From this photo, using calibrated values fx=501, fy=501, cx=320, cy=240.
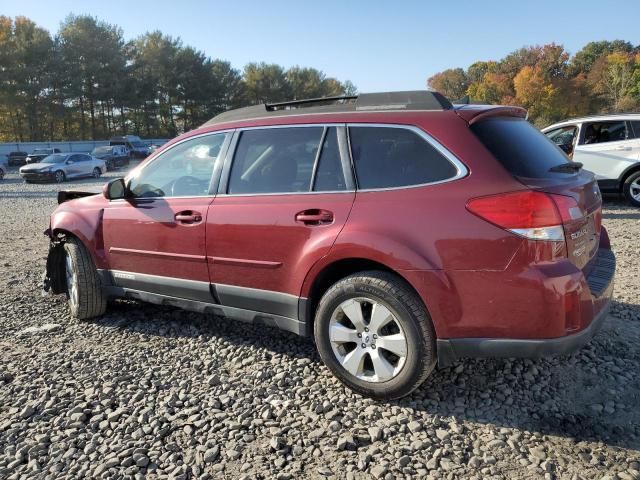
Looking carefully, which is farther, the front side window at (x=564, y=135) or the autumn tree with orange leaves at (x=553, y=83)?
the autumn tree with orange leaves at (x=553, y=83)

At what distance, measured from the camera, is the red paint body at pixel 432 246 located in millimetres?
2562

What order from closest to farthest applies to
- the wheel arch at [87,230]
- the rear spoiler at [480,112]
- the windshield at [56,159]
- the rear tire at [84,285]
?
the rear spoiler at [480,112] < the wheel arch at [87,230] < the rear tire at [84,285] < the windshield at [56,159]

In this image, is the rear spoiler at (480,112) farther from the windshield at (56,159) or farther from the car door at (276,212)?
the windshield at (56,159)

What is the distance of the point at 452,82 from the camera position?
92625 mm

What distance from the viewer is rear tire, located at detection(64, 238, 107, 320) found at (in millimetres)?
4473

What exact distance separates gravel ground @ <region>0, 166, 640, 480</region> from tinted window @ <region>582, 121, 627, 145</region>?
22.7 ft

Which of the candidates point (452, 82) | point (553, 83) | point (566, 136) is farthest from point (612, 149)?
point (452, 82)

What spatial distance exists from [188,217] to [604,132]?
9374mm

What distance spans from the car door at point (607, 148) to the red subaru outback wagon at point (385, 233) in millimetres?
7424

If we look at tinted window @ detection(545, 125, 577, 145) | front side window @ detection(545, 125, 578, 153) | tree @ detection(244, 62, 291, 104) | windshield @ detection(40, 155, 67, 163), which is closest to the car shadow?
front side window @ detection(545, 125, 578, 153)

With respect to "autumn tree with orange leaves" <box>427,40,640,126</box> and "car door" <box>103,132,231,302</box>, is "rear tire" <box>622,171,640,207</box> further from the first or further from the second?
"autumn tree with orange leaves" <box>427,40,640,126</box>

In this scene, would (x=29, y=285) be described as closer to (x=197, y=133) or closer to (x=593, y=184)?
(x=197, y=133)

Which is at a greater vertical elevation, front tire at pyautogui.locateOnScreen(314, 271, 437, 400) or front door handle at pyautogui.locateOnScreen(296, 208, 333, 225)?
front door handle at pyautogui.locateOnScreen(296, 208, 333, 225)

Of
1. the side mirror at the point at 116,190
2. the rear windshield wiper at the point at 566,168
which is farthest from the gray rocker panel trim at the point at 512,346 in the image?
the side mirror at the point at 116,190
